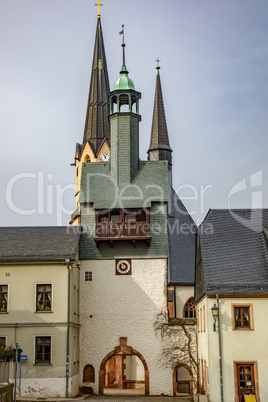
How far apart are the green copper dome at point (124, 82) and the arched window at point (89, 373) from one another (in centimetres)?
1814

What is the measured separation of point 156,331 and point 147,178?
9715 millimetres

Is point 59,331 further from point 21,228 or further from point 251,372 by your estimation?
point 251,372

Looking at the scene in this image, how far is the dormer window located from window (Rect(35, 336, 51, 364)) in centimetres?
690

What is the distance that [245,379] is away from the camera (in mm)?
29344

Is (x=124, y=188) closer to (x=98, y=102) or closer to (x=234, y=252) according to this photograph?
(x=234, y=252)

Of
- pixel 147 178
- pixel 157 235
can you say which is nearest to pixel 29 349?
pixel 157 235

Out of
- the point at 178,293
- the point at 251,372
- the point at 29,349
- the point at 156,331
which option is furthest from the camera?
the point at 178,293

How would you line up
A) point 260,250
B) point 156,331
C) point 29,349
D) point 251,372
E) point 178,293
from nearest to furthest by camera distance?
1. point 251,372
2. point 260,250
3. point 29,349
4. point 156,331
5. point 178,293

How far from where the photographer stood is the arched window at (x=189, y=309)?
40.6 m

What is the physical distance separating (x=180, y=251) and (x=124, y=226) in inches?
196

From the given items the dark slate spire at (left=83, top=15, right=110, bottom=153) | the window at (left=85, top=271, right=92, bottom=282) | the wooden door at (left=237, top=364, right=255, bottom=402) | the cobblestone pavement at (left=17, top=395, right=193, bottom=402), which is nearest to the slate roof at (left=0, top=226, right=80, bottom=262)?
the window at (left=85, top=271, right=92, bottom=282)

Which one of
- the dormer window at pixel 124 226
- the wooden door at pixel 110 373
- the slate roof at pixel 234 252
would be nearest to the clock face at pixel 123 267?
the dormer window at pixel 124 226

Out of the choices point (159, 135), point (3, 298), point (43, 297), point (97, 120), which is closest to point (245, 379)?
point (43, 297)

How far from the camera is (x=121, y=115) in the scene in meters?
42.0
